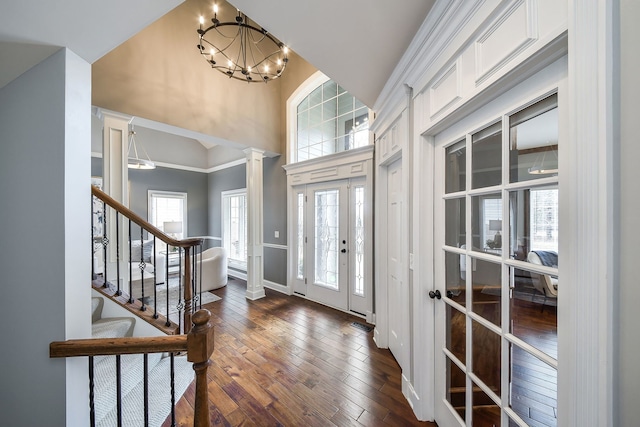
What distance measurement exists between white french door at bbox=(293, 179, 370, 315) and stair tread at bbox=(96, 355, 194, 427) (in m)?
2.04

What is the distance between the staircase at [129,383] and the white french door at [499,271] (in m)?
1.61

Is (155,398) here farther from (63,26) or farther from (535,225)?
(535,225)

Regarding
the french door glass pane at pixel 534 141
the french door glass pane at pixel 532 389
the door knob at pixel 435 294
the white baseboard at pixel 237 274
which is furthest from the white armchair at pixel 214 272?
the french door glass pane at pixel 534 141

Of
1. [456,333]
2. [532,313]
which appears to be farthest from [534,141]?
[456,333]

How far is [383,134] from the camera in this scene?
2.36 m

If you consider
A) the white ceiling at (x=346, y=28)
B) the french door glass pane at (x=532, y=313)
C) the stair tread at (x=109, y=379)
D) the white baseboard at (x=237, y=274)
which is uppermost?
the white ceiling at (x=346, y=28)

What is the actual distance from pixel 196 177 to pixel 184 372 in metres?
5.54

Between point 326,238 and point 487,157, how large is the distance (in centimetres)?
278

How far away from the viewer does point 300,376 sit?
2.05 m

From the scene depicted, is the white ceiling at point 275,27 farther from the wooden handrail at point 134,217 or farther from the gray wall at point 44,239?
the wooden handrail at point 134,217

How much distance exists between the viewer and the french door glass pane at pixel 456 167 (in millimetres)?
1313

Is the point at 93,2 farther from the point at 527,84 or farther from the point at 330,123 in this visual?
the point at 330,123

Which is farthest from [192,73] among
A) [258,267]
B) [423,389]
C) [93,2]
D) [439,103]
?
[423,389]

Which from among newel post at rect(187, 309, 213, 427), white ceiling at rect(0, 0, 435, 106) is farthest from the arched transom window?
newel post at rect(187, 309, 213, 427)
